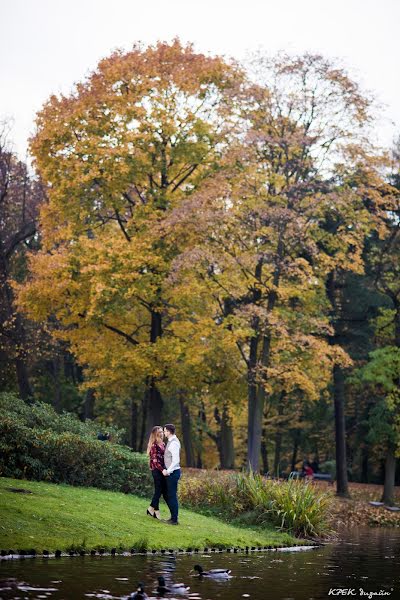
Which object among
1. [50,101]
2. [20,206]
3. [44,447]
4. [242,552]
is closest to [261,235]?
[50,101]

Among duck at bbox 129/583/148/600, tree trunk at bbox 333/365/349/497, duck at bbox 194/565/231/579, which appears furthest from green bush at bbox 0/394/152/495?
tree trunk at bbox 333/365/349/497

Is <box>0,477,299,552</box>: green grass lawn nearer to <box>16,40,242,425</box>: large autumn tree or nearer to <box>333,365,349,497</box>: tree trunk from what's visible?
<box>16,40,242,425</box>: large autumn tree

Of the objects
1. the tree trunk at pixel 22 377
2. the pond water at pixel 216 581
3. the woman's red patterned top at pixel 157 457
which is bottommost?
the pond water at pixel 216 581

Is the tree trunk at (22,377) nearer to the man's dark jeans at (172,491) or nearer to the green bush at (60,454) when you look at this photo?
the green bush at (60,454)

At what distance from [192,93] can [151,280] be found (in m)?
7.37

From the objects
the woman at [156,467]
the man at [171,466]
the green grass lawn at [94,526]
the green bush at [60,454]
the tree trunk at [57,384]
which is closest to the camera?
the green grass lawn at [94,526]

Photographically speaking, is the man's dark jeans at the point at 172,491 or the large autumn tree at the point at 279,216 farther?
the large autumn tree at the point at 279,216

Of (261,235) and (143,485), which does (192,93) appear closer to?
(261,235)

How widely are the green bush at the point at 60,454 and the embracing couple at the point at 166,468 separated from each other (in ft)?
9.86

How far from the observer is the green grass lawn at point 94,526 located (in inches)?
547

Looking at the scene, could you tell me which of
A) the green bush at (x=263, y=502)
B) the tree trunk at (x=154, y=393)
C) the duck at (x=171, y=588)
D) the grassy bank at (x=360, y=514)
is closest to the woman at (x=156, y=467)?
the green bush at (x=263, y=502)

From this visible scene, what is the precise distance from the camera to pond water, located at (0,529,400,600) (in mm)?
10602

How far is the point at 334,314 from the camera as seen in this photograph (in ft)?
118

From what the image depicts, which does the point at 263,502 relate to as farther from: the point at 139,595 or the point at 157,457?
the point at 139,595
